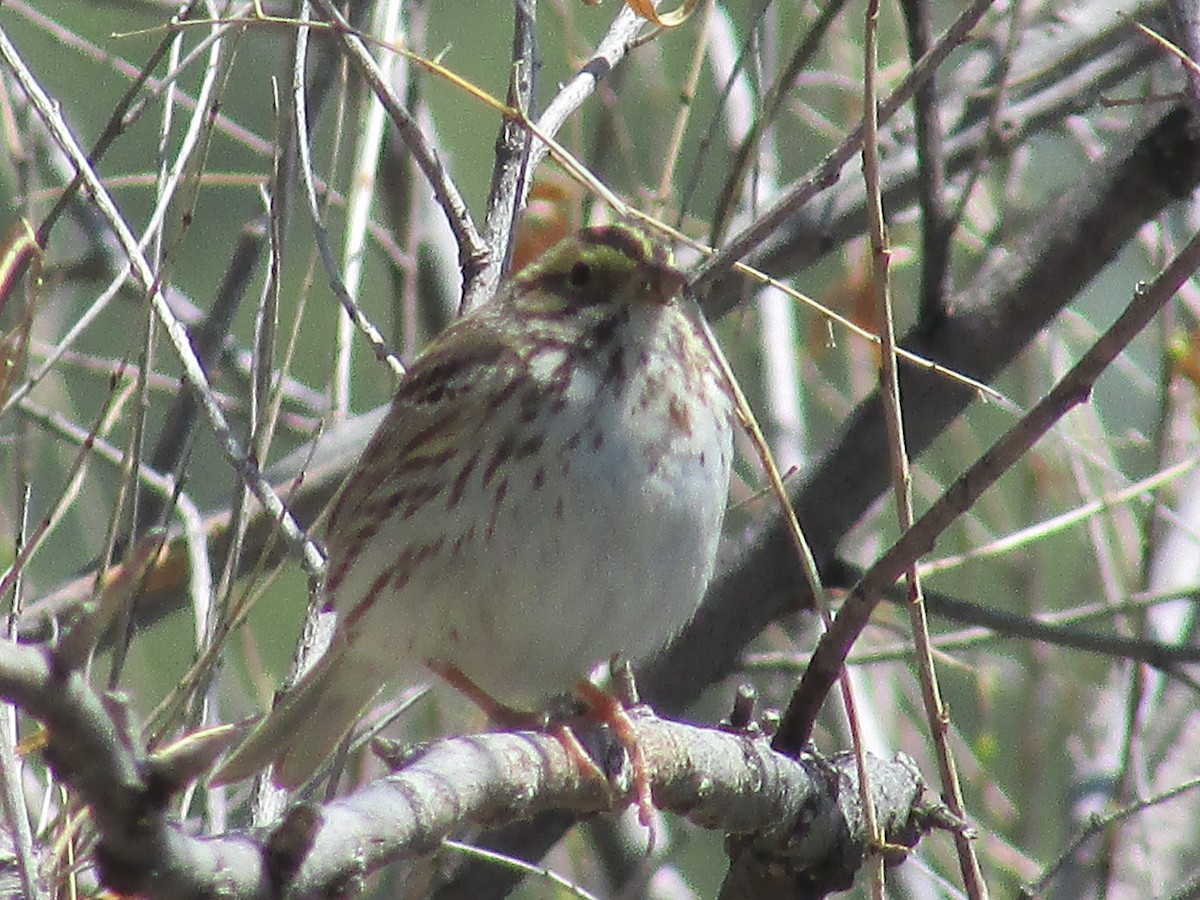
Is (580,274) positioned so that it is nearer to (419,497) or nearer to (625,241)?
(625,241)

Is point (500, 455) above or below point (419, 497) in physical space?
above

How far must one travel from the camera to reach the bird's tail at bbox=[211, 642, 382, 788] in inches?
129

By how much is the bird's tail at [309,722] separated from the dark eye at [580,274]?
85 cm

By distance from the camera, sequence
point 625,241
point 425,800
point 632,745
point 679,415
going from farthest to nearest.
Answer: point 625,241 < point 679,415 < point 632,745 < point 425,800

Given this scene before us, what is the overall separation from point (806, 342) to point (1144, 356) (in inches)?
122

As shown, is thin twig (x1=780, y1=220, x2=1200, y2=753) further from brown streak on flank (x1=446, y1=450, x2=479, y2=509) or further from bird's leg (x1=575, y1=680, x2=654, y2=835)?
brown streak on flank (x1=446, y1=450, x2=479, y2=509)

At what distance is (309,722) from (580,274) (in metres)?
1.01

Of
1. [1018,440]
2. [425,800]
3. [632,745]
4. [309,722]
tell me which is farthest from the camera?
[309,722]

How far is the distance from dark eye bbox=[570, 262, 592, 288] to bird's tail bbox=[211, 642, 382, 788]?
848mm

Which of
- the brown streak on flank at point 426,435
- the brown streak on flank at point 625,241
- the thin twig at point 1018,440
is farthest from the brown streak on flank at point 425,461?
the thin twig at point 1018,440

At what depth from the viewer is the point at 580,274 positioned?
332 centimetres

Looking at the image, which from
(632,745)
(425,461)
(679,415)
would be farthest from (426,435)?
(632,745)

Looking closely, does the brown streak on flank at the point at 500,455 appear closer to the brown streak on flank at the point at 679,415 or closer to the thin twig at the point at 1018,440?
the brown streak on flank at the point at 679,415

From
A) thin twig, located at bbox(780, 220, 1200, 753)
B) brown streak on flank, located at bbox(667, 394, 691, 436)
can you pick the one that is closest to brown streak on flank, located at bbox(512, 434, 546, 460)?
brown streak on flank, located at bbox(667, 394, 691, 436)
